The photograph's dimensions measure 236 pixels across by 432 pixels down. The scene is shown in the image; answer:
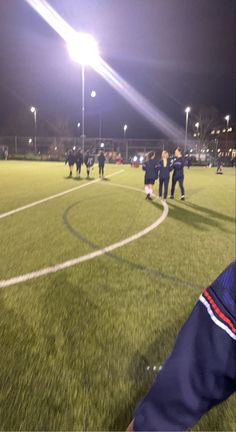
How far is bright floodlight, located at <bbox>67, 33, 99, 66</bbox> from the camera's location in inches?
1503

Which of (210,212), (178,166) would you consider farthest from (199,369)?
(178,166)

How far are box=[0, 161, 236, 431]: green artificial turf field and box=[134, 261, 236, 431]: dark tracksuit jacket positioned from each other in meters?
1.27

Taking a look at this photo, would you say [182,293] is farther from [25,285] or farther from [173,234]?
[173,234]

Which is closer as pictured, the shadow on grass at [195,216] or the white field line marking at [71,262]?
the white field line marking at [71,262]

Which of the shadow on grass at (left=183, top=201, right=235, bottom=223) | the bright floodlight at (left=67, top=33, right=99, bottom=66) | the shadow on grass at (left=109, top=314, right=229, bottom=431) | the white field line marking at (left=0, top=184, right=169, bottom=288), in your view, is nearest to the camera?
the shadow on grass at (left=109, top=314, right=229, bottom=431)

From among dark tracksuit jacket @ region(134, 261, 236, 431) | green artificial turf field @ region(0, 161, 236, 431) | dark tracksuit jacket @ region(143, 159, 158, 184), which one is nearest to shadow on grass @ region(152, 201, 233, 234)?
green artificial turf field @ region(0, 161, 236, 431)

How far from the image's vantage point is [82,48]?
3816 centimetres

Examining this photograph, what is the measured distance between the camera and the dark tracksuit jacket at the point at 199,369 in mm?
1310

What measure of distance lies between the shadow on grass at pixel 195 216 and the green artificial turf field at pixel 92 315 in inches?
17.5

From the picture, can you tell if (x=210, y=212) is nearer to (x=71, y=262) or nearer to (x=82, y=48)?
(x=71, y=262)

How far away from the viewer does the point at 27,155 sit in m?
59.6

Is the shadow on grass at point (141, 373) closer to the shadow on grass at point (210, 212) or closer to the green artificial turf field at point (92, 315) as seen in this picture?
the green artificial turf field at point (92, 315)

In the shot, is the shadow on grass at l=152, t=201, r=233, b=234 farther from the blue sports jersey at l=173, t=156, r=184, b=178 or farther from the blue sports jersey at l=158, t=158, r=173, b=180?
the blue sports jersey at l=173, t=156, r=184, b=178

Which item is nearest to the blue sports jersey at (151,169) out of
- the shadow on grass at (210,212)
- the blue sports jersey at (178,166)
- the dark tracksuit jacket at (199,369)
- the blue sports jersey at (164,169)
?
the blue sports jersey at (164,169)
